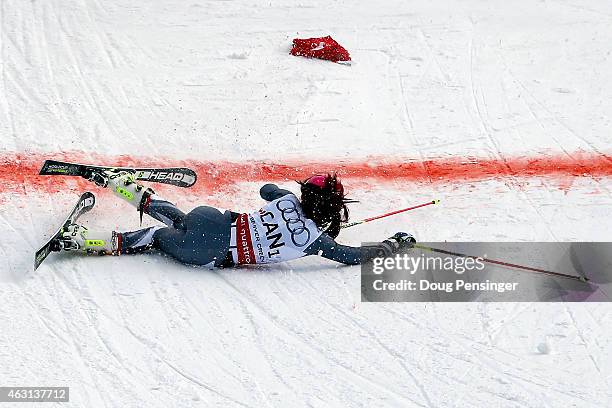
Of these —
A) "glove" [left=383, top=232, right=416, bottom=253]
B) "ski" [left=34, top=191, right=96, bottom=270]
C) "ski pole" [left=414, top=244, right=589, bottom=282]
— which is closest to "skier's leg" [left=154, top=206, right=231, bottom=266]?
"ski" [left=34, top=191, right=96, bottom=270]

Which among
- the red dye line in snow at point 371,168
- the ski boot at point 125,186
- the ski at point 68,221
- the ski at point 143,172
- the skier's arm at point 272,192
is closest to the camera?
the ski at point 68,221

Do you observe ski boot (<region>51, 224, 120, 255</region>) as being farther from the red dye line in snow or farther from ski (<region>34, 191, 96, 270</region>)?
the red dye line in snow

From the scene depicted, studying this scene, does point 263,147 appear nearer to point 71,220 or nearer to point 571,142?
point 71,220

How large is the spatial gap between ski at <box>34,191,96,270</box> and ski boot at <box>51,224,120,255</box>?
0.02m

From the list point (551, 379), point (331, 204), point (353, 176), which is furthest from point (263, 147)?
point (551, 379)

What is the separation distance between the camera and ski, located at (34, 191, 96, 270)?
18.8 feet

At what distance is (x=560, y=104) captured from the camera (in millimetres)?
9031

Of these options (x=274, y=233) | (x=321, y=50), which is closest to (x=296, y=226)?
(x=274, y=233)

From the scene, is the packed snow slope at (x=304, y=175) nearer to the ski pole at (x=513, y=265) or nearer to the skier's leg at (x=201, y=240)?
the skier's leg at (x=201, y=240)

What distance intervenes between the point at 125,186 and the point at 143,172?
33 cm

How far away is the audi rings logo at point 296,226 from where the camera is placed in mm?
5824

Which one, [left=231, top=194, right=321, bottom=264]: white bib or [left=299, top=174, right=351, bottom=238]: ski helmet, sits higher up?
[left=299, top=174, right=351, bottom=238]: ski helmet

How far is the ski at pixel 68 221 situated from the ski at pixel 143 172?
0.20 metres

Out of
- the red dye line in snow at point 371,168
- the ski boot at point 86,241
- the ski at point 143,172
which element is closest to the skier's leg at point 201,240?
the ski boot at point 86,241
